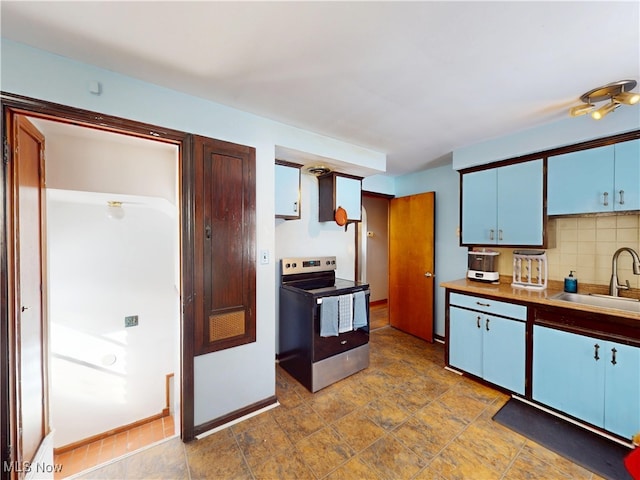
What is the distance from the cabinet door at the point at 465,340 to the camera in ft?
8.14

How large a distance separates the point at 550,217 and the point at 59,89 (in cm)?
365

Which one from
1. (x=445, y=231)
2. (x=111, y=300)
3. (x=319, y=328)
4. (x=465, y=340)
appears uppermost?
(x=445, y=231)

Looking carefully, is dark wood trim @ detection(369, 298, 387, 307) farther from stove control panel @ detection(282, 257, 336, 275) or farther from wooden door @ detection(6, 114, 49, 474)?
wooden door @ detection(6, 114, 49, 474)

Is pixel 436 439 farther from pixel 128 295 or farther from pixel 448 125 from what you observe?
pixel 128 295

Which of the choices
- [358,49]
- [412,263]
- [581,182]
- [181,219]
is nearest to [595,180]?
[581,182]

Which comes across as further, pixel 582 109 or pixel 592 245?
pixel 592 245

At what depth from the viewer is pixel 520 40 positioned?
1264mm

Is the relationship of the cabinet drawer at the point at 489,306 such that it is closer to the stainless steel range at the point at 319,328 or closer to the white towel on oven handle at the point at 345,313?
the stainless steel range at the point at 319,328

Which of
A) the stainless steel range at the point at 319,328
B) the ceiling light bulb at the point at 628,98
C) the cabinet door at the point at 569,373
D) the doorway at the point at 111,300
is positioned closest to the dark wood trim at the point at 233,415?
the stainless steel range at the point at 319,328

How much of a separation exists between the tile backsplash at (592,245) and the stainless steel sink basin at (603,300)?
177mm

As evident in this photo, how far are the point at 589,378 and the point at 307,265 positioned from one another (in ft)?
8.05

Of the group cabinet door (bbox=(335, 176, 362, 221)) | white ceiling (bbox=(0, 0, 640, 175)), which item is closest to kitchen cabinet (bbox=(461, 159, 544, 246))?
white ceiling (bbox=(0, 0, 640, 175))

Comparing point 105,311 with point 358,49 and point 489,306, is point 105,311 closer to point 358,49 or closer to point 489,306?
point 358,49

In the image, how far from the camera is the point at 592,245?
7.47ft
